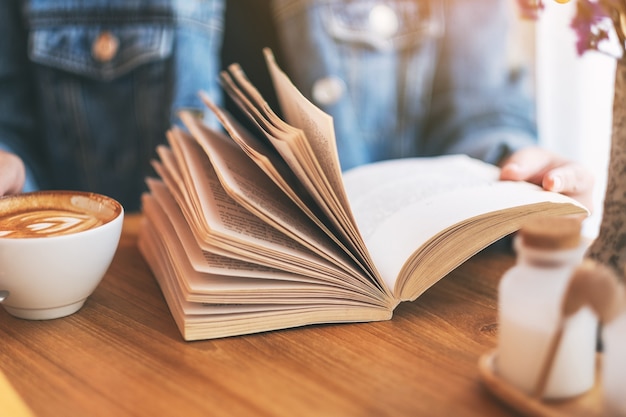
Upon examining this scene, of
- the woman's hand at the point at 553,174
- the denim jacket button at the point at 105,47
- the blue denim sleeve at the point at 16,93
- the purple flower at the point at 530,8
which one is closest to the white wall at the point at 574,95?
the woman's hand at the point at 553,174

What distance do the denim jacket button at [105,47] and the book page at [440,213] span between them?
2.21 ft

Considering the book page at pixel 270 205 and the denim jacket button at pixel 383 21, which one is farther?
the denim jacket button at pixel 383 21

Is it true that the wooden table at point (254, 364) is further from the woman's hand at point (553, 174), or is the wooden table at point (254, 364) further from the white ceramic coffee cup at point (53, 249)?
the woman's hand at point (553, 174)

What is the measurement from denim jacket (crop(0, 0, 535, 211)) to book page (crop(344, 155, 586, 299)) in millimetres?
405

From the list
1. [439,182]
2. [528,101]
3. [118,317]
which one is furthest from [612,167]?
[528,101]

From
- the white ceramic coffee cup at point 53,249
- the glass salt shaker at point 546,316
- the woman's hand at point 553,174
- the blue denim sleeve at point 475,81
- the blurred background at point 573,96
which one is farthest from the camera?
the blue denim sleeve at point 475,81

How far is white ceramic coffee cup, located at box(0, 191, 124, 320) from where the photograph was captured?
58 centimetres

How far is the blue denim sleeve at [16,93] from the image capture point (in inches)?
47.7

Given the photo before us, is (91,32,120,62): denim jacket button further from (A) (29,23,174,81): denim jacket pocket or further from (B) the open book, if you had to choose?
(B) the open book

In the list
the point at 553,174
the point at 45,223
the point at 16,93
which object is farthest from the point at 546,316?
the point at 16,93

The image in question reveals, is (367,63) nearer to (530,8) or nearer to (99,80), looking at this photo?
(99,80)

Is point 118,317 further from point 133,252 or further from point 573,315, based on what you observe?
point 573,315

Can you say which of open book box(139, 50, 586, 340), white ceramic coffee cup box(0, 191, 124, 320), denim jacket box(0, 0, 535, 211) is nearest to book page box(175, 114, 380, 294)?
open book box(139, 50, 586, 340)

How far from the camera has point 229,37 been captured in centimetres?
136
